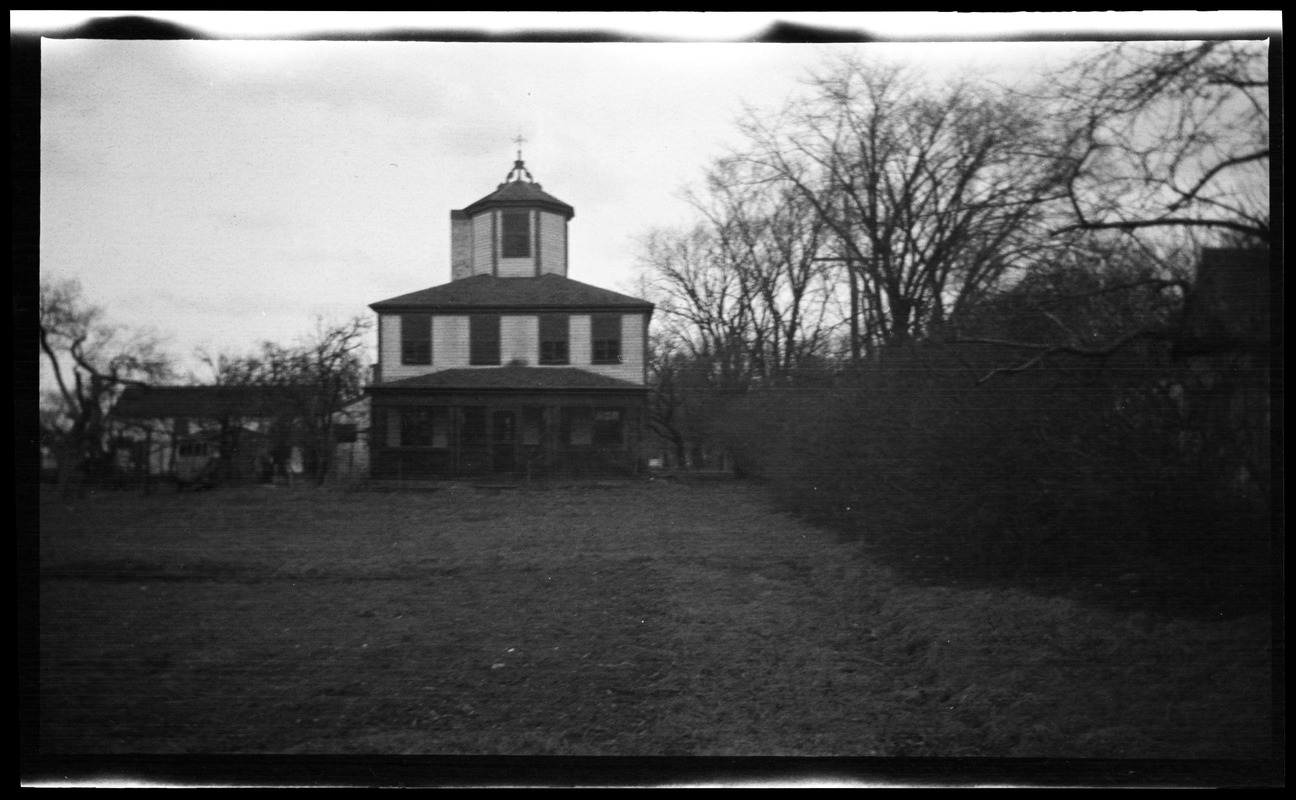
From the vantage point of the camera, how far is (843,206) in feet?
8.46

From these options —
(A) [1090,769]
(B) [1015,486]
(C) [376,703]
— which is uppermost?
(B) [1015,486]

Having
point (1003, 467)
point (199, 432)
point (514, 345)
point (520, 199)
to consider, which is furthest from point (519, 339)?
point (1003, 467)

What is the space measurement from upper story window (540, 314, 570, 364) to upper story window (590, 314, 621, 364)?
11 cm

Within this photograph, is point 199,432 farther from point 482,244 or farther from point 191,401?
point 482,244

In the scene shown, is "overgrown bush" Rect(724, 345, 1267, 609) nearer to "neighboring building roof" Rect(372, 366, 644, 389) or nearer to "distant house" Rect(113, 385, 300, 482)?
"neighboring building roof" Rect(372, 366, 644, 389)

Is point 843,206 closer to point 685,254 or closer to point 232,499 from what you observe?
point 685,254

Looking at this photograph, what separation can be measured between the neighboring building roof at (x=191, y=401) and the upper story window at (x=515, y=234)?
1073 mm

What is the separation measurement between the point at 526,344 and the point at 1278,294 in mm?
2810

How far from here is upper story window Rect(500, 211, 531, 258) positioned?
2.50m

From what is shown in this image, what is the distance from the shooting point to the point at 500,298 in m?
2.56

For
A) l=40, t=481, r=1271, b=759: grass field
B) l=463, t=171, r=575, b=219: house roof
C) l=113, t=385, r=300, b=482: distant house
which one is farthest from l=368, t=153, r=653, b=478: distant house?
l=113, t=385, r=300, b=482: distant house

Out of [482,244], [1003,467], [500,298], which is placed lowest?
[1003,467]

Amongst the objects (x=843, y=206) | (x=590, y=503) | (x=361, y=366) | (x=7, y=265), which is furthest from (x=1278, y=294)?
(x=7, y=265)

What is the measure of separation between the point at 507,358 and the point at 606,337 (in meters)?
0.41
